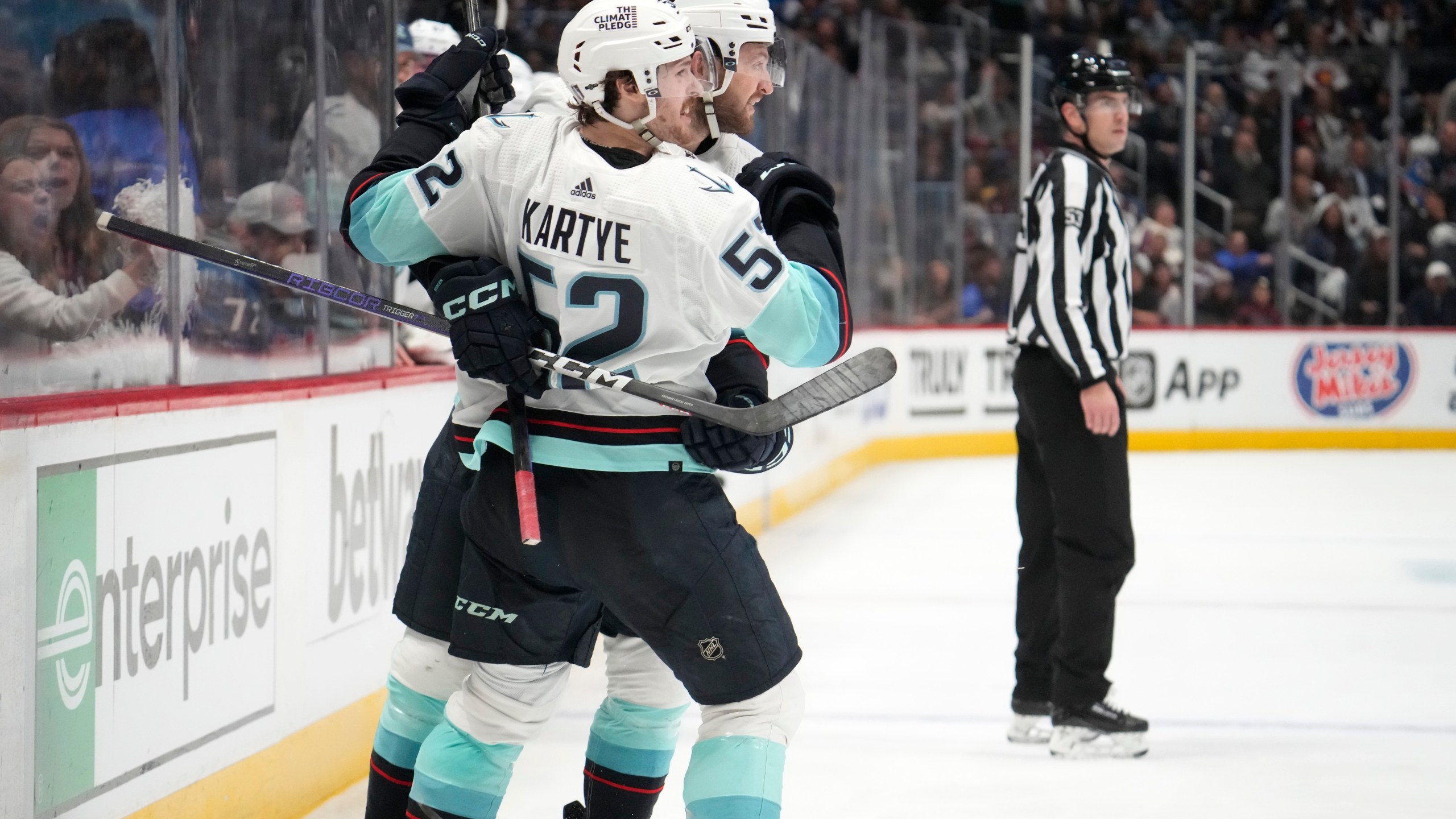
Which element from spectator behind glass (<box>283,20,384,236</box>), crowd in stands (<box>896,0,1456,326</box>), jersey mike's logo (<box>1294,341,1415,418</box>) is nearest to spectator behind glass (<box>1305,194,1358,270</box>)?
crowd in stands (<box>896,0,1456,326</box>)

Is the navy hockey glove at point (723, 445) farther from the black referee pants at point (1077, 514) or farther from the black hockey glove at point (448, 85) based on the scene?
the black referee pants at point (1077, 514)

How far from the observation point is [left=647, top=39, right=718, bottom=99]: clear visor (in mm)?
1741

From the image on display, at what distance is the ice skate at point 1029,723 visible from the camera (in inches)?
134

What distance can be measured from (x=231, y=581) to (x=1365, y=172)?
32.0 feet

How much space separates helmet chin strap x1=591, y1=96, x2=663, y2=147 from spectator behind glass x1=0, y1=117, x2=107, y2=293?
86cm

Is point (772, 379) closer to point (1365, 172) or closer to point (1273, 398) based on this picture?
point (1273, 398)

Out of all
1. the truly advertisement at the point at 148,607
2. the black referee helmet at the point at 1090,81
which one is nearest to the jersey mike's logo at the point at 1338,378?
the black referee helmet at the point at 1090,81

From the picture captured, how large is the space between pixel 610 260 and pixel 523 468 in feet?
0.85

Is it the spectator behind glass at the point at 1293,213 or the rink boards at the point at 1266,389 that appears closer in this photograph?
the rink boards at the point at 1266,389

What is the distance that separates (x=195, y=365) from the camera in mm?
2633

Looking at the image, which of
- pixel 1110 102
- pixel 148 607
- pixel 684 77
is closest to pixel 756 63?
pixel 684 77

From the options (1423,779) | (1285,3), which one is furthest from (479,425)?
(1285,3)

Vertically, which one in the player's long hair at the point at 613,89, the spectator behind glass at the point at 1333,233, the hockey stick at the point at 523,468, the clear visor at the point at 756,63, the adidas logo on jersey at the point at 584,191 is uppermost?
the spectator behind glass at the point at 1333,233

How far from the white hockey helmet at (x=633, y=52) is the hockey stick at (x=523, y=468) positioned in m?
0.25
